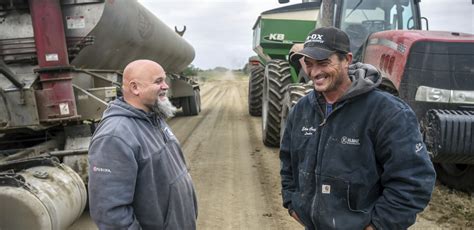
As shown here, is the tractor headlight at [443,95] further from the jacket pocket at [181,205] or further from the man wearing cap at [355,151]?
the jacket pocket at [181,205]

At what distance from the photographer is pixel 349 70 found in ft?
7.38

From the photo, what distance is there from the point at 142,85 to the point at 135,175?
45 centimetres

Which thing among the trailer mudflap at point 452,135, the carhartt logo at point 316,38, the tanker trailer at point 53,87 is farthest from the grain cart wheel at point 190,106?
the carhartt logo at point 316,38

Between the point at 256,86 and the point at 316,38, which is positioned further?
the point at 256,86

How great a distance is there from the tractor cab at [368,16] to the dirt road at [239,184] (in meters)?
2.15

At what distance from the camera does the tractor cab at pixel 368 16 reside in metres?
5.85

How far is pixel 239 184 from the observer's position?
5734 millimetres

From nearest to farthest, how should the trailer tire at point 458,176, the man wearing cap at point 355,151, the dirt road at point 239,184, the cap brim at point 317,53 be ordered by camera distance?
the man wearing cap at point 355,151 → the cap brim at point 317,53 → the dirt road at point 239,184 → the trailer tire at point 458,176

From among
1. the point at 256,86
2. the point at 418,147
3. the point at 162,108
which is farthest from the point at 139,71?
the point at 256,86

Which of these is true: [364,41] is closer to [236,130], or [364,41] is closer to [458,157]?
[458,157]

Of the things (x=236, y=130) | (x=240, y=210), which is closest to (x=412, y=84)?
(x=240, y=210)

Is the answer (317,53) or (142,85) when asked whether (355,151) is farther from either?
(142,85)

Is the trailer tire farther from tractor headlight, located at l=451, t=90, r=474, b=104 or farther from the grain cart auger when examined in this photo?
tractor headlight, located at l=451, t=90, r=474, b=104

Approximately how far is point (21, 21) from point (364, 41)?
389cm
